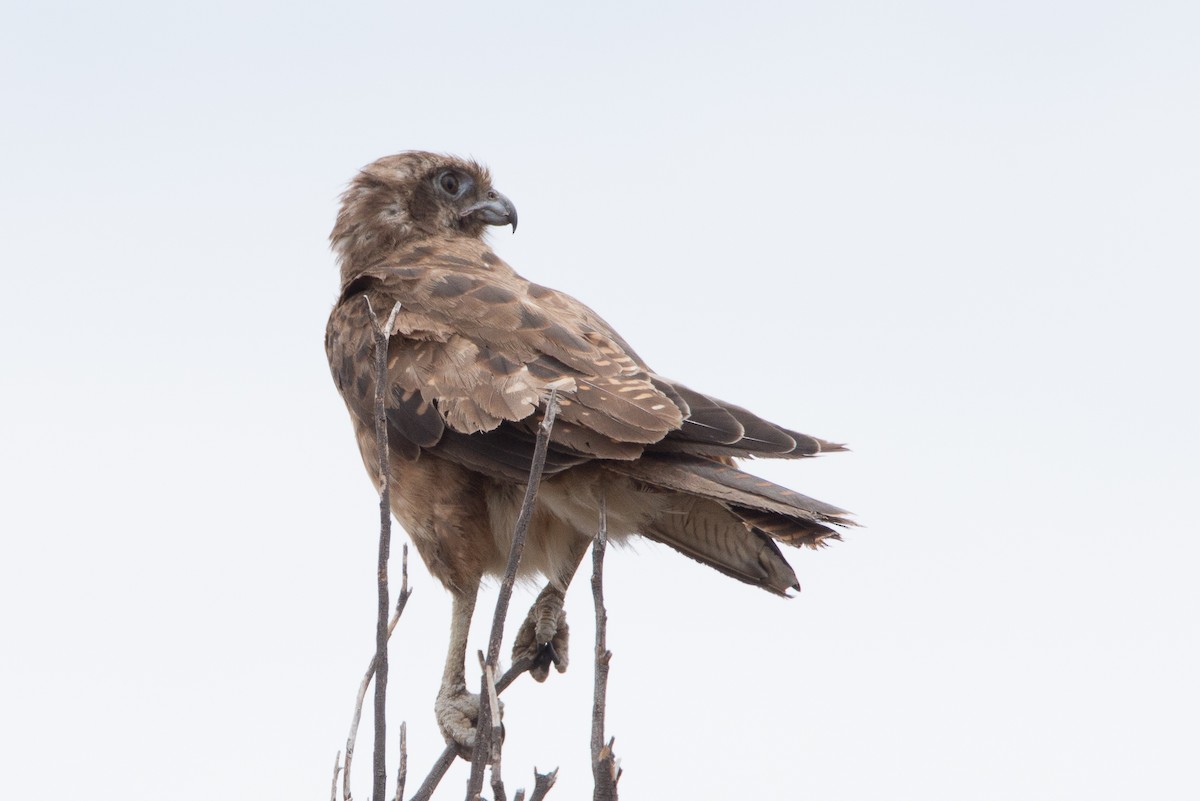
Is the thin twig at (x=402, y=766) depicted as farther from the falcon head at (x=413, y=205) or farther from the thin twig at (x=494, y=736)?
the falcon head at (x=413, y=205)

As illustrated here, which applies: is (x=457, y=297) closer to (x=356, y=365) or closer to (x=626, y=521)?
(x=356, y=365)

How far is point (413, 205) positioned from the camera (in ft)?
20.3

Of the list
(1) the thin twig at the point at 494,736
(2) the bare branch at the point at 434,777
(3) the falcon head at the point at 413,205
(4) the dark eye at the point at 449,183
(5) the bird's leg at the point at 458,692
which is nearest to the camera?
(1) the thin twig at the point at 494,736

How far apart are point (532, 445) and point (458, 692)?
82cm

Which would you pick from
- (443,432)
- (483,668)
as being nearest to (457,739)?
(443,432)

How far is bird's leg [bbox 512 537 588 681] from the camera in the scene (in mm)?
4715

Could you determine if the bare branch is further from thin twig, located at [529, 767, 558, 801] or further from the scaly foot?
the scaly foot

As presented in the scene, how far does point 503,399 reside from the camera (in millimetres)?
4391

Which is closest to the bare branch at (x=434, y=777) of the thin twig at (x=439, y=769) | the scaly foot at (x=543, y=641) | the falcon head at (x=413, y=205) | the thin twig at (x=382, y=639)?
the thin twig at (x=439, y=769)

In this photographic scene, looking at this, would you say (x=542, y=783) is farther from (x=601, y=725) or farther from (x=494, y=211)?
(x=494, y=211)

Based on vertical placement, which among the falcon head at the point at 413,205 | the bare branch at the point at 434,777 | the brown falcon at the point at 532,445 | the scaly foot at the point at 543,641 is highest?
the falcon head at the point at 413,205

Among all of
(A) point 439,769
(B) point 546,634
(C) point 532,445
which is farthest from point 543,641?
(A) point 439,769

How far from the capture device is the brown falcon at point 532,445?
4.15 metres

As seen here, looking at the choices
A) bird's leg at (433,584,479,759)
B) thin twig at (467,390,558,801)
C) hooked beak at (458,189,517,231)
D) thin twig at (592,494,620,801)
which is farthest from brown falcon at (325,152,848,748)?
thin twig at (592,494,620,801)
